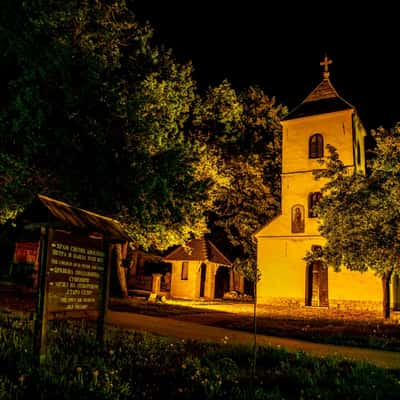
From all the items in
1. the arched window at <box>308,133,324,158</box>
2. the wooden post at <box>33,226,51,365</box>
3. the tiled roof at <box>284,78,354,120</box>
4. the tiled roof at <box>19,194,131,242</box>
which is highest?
the tiled roof at <box>284,78,354,120</box>

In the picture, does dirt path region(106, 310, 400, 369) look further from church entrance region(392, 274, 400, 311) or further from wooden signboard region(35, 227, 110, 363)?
church entrance region(392, 274, 400, 311)

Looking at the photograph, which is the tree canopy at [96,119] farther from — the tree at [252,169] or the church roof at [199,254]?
the tree at [252,169]

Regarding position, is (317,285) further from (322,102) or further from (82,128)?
(82,128)

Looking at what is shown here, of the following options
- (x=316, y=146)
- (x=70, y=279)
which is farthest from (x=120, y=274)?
(x=70, y=279)

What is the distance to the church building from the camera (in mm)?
27750

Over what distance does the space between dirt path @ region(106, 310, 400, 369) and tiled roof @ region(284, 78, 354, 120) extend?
18.5 metres

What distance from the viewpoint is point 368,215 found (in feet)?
61.8

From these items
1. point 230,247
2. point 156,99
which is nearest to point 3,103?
point 156,99

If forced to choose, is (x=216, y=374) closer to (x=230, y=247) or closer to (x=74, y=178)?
(x=74, y=178)

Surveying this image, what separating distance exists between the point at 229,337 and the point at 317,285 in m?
16.3

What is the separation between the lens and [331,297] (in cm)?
2698

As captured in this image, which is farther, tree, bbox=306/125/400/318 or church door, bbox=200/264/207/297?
church door, bbox=200/264/207/297

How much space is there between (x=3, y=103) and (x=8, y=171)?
2.62m

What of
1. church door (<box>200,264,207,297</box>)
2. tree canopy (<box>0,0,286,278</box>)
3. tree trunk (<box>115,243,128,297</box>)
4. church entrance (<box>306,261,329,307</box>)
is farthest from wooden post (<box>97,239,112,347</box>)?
church door (<box>200,264,207,297</box>)
